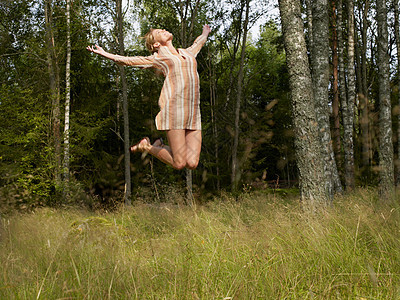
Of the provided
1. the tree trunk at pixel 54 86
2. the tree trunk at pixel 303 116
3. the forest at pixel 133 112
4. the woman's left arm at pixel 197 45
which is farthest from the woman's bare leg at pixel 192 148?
the tree trunk at pixel 54 86

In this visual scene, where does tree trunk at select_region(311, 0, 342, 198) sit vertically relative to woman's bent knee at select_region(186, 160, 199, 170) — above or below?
above

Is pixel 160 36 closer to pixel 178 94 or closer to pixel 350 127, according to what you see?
pixel 178 94

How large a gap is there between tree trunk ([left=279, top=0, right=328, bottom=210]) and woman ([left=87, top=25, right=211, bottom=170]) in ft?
7.20

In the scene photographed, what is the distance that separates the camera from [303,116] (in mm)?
4434

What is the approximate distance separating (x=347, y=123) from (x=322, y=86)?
155 inches

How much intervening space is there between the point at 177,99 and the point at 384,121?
6.35 m

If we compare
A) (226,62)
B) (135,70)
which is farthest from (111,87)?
(226,62)

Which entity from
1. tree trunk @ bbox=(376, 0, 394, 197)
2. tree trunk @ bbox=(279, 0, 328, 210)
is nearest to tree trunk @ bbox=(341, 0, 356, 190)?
tree trunk @ bbox=(376, 0, 394, 197)

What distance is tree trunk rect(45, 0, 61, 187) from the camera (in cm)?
1020

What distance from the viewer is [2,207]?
855 centimetres

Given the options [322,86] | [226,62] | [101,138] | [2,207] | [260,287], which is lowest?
[2,207]

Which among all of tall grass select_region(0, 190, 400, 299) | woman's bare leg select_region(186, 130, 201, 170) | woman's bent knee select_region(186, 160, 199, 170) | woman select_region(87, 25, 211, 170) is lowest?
tall grass select_region(0, 190, 400, 299)

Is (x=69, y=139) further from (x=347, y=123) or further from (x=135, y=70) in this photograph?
(x=347, y=123)

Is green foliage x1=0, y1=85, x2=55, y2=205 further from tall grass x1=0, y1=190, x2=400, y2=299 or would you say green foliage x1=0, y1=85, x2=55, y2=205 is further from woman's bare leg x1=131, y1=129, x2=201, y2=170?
woman's bare leg x1=131, y1=129, x2=201, y2=170
